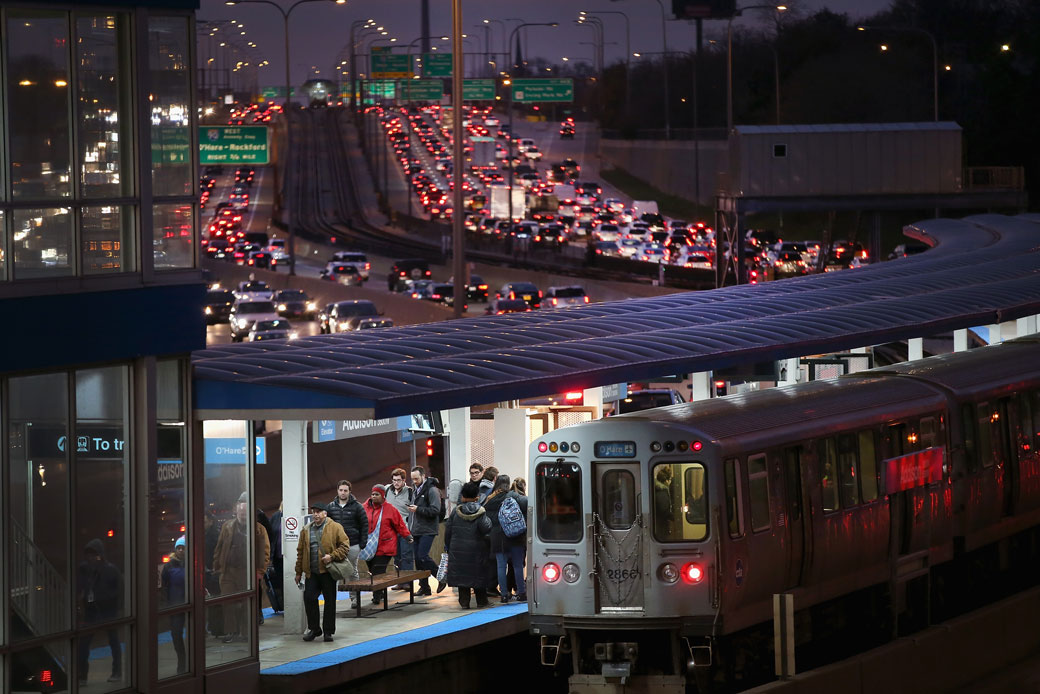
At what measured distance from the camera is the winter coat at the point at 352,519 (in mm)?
16812

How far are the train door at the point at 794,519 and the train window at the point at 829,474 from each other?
0.46 metres

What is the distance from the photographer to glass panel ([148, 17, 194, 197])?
14039 mm

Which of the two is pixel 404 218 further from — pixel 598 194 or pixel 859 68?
pixel 859 68

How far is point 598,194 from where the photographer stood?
430 ft

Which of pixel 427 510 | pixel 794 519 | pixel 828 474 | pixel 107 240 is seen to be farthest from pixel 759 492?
pixel 107 240

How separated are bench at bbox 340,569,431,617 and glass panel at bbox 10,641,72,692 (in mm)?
4262

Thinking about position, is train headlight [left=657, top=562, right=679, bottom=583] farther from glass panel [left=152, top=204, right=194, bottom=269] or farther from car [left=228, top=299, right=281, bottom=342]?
car [left=228, top=299, right=281, bottom=342]

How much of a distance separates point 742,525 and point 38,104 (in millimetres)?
6991

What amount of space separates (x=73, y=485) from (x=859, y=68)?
113 m

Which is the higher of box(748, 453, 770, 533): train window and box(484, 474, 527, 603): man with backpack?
box(748, 453, 770, 533): train window

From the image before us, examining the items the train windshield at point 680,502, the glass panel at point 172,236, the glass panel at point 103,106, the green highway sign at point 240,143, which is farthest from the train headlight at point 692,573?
the green highway sign at point 240,143

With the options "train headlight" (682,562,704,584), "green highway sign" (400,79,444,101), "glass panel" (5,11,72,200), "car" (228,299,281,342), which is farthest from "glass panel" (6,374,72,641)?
"green highway sign" (400,79,444,101)

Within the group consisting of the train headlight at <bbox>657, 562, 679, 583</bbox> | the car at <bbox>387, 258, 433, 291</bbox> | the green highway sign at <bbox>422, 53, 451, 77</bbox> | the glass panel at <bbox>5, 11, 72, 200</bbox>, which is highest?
the green highway sign at <bbox>422, 53, 451, 77</bbox>

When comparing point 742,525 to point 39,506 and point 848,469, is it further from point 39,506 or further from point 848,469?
point 39,506
